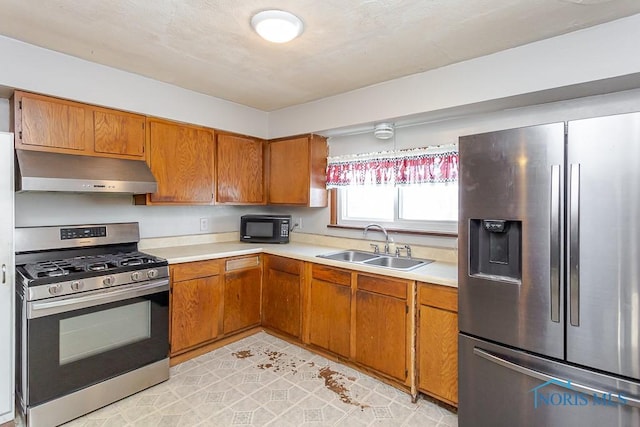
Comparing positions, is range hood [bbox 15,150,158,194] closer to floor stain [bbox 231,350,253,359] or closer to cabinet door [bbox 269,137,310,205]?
cabinet door [bbox 269,137,310,205]

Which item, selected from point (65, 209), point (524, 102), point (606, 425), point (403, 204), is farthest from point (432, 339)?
point (65, 209)

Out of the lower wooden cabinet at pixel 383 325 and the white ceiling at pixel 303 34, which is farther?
the lower wooden cabinet at pixel 383 325

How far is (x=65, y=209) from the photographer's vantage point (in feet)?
8.16

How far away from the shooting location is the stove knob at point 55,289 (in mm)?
1878

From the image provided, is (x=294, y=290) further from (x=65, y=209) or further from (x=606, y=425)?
(x=606, y=425)

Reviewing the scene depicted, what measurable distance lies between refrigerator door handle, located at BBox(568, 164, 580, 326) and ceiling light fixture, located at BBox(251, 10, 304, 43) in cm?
155

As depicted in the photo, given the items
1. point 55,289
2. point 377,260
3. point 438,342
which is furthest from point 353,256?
point 55,289

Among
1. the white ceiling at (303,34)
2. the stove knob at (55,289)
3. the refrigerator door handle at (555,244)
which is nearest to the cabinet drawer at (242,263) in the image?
the stove knob at (55,289)

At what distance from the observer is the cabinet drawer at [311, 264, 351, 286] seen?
258 centimetres

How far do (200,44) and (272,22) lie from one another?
1.96 feet

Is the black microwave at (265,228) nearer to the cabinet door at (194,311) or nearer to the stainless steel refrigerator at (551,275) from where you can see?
the cabinet door at (194,311)

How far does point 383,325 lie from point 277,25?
Answer: 2048mm

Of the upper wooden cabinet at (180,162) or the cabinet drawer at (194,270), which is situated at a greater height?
the upper wooden cabinet at (180,162)

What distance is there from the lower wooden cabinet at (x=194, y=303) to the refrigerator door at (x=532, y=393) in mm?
1999
